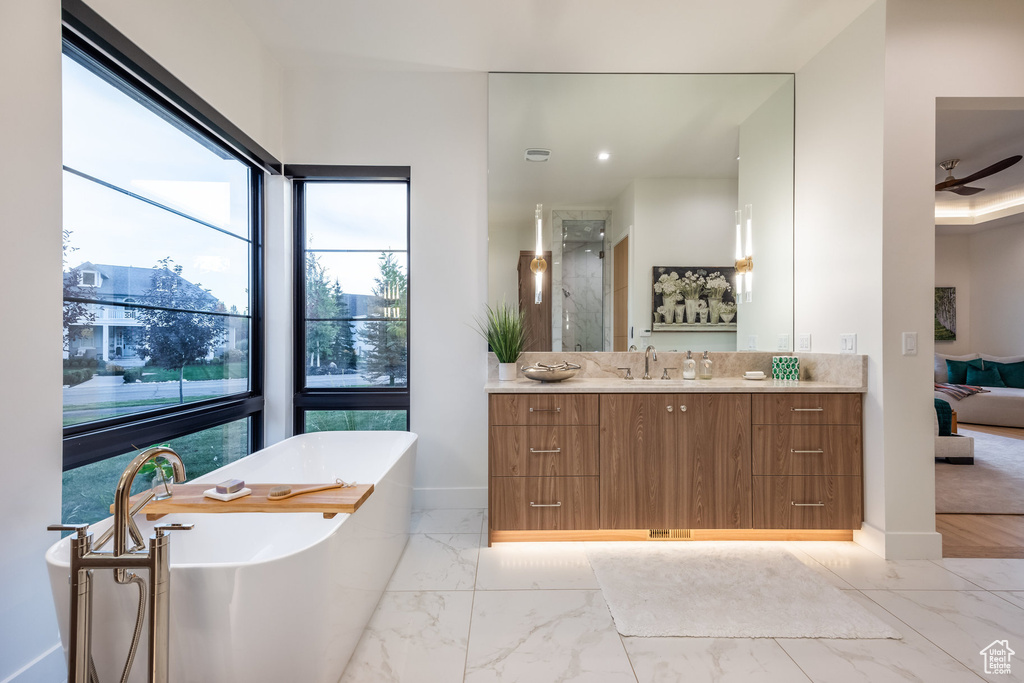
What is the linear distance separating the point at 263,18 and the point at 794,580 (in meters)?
3.78

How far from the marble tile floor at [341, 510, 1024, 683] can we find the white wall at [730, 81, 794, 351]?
1.35m

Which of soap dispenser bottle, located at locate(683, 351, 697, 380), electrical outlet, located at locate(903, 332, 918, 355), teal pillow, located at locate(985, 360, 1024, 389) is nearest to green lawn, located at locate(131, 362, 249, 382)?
soap dispenser bottle, located at locate(683, 351, 697, 380)

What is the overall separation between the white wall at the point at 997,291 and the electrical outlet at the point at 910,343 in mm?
6005

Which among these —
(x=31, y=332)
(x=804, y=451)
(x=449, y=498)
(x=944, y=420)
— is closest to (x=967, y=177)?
(x=944, y=420)

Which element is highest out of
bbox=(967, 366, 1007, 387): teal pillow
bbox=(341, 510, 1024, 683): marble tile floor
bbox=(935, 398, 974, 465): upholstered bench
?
bbox=(967, 366, 1007, 387): teal pillow

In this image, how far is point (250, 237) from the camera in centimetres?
294

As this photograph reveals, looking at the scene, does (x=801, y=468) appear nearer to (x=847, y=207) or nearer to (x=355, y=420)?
(x=847, y=207)

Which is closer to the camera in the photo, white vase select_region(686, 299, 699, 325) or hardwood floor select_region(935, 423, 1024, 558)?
hardwood floor select_region(935, 423, 1024, 558)

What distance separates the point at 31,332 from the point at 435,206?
6.82 ft

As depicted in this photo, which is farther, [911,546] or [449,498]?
[449,498]

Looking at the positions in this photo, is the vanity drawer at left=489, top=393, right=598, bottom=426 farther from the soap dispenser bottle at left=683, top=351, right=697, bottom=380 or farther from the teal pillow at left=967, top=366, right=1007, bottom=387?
the teal pillow at left=967, top=366, right=1007, bottom=387

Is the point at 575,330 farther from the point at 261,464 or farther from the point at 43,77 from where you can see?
the point at 43,77

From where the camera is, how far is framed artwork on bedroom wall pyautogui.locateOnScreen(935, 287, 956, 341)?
266 inches

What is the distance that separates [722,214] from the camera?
120 inches
